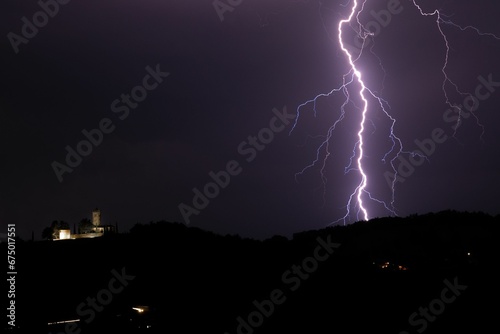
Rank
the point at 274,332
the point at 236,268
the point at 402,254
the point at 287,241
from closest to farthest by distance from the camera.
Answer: the point at 274,332, the point at 236,268, the point at 402,254, the point at 287,241

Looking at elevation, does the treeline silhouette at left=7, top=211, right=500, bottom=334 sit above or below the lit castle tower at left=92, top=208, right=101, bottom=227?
below

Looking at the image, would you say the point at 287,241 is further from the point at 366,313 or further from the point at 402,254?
the point at 366,313

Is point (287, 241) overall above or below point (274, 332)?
above

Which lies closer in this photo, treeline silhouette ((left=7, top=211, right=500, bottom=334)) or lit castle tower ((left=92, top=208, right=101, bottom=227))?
treeline silhouette ((left=7, top=211, right=500, bottom=334))

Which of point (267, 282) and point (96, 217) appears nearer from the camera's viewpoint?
point (267, 282)

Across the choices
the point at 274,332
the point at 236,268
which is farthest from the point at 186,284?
the point at 274,332

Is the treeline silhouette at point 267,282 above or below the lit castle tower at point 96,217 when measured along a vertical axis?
below

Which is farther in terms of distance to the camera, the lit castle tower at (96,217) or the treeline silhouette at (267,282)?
the lit castle tower at (96,217)

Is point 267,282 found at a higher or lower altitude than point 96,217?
lower
